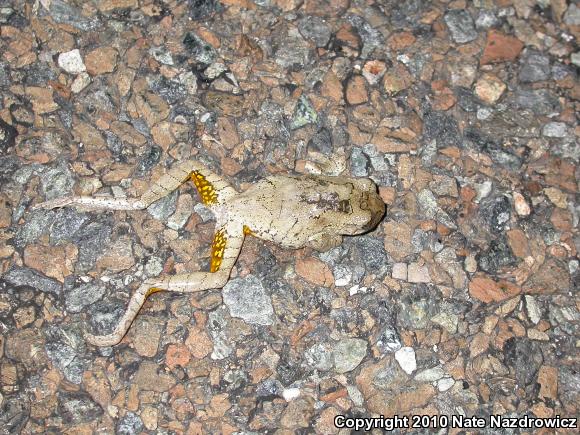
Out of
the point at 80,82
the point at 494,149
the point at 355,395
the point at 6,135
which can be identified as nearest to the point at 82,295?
the point at 6,135

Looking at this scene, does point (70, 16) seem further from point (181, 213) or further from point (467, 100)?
point (467, 100)

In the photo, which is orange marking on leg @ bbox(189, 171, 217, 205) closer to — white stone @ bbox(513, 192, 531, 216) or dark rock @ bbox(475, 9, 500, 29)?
white stone @ bbox(513, 192, 531, 216)

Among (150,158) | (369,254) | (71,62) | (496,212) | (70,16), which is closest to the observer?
(369,254)

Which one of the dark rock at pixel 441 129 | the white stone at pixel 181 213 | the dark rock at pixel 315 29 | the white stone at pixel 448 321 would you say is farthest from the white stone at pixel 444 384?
the dark rock at pixel 315 29

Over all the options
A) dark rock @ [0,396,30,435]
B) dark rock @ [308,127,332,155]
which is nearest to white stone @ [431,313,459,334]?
dark rock @ [308,127,332,155]

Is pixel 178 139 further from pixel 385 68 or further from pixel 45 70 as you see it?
pixel 385 68

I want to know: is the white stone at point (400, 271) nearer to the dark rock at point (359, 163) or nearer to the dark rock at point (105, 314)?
the dark rock at point (359, 163)
